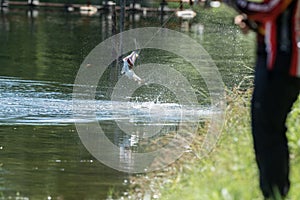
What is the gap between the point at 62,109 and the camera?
15.6 m

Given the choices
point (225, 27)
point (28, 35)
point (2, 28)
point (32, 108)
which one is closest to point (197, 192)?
point (32, 108)

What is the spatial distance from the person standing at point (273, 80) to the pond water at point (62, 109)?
3775mm

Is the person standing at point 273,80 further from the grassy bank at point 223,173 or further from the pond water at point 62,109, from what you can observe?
the pond water at point 62,109

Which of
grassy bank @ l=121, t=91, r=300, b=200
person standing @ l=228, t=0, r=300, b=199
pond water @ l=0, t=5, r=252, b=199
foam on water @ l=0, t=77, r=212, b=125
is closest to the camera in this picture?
person standing @ l=228, t=0, r=300, b=199

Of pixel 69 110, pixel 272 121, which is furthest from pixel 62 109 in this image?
pixel 272 121

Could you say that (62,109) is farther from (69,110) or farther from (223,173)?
(223,173)

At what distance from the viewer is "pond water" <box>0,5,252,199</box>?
9781 millimetres

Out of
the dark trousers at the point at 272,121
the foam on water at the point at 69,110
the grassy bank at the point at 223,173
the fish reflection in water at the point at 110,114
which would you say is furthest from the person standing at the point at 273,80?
the foam on water at the point at 69,110

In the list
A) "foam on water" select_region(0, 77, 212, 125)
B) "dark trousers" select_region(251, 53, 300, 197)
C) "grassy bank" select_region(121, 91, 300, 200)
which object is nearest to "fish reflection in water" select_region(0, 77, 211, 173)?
"foam on water" select_region(0, 77, 212, 125)

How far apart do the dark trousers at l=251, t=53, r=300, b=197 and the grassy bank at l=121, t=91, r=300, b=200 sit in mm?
379

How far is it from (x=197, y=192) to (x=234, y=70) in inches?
604

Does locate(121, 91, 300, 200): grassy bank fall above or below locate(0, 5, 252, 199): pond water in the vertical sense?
above

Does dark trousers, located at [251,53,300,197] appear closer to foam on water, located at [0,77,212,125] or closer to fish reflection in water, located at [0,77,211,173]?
fish reflection in water, located at [0,77,211,173]

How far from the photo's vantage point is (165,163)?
930 centimetres
